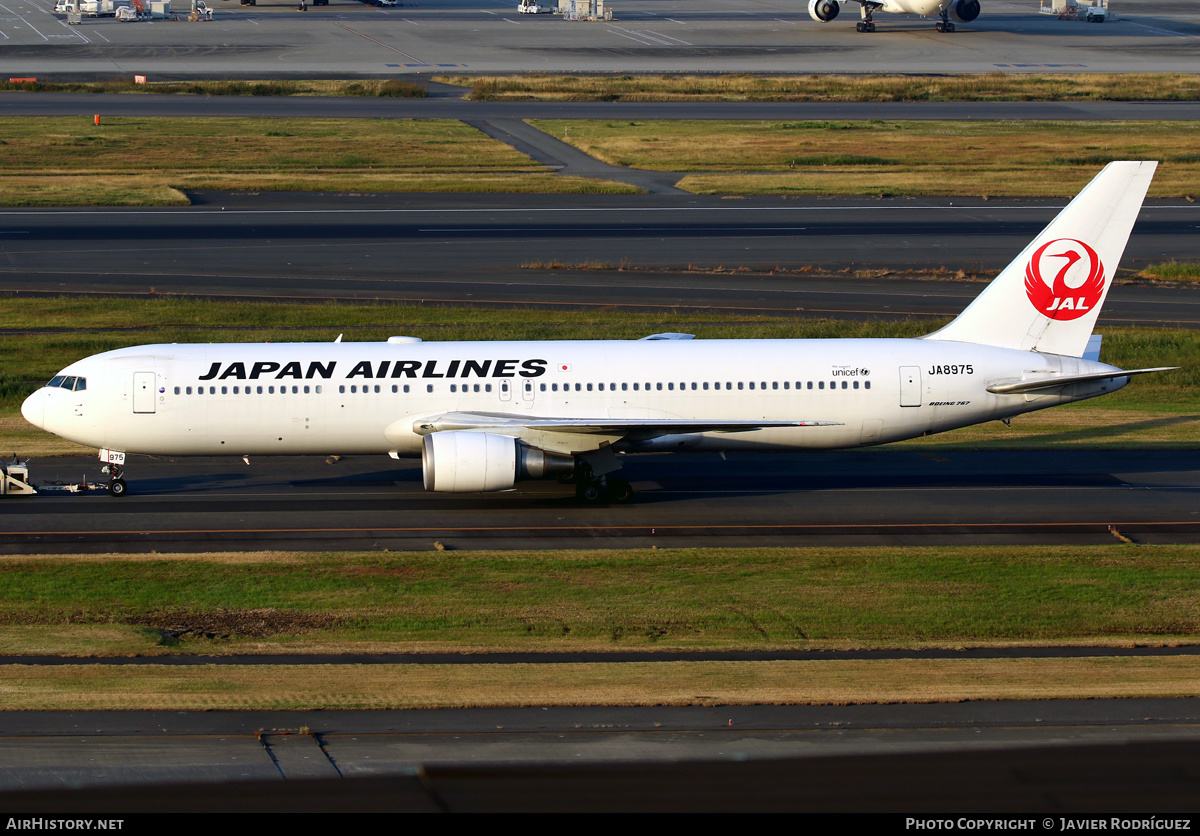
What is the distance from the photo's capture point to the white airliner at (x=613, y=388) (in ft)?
116

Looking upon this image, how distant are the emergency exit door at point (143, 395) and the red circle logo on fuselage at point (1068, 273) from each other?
24481mm

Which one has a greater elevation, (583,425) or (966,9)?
(966,9)

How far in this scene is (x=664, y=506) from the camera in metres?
36.2

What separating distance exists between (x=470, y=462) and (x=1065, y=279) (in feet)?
57.5

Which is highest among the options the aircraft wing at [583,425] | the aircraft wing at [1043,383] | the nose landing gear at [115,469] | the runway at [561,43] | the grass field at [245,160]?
the runway at [561,43]

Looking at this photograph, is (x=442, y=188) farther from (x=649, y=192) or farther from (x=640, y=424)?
(x=640, y=424)

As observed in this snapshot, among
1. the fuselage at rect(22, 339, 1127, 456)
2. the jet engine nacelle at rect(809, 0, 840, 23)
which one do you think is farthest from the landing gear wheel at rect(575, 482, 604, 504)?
the jet engine nacelle at rect(809, 0, 840, 23)

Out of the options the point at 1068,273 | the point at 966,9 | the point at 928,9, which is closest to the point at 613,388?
the point at 1068,273

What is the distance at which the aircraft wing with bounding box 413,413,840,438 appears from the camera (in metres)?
34.8

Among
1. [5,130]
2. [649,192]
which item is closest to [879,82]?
[649,192]

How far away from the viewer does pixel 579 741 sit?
2075cm

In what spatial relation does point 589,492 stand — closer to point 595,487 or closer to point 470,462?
point 595,487

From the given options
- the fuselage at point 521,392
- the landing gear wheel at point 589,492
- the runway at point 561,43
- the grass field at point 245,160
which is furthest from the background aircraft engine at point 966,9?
the landing gear wheel at point 589,492

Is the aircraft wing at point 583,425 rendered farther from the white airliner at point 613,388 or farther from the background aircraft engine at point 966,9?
the background aircraft engine at point 966,9
